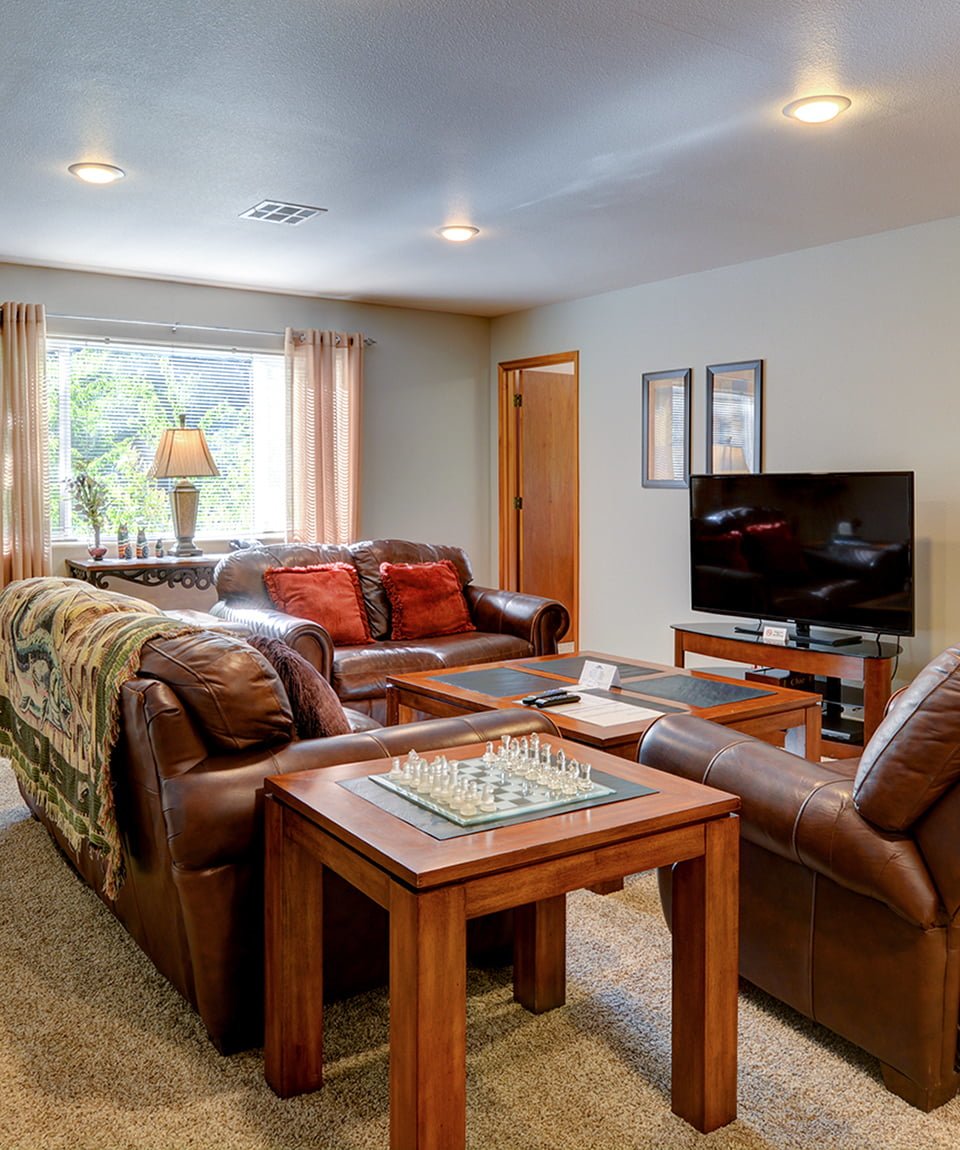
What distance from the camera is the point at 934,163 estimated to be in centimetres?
359

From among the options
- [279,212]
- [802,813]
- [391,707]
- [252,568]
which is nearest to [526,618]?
[391,707]

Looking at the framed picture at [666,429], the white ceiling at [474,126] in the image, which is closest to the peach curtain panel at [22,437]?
the white ceiling at [474,126]

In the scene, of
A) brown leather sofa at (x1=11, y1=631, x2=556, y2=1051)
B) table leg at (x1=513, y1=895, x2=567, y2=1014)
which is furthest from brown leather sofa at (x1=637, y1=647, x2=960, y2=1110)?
brown leather sofa at (x1=11, y1=631, x2=556, y2=1051)

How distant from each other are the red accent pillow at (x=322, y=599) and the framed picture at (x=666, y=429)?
2036 mm

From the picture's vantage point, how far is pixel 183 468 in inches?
211

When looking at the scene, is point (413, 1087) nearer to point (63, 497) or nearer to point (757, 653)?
point (757, 653)

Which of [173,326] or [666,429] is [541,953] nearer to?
[666,429]

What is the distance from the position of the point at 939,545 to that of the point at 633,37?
110 inches

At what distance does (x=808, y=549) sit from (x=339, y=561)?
2332 mm

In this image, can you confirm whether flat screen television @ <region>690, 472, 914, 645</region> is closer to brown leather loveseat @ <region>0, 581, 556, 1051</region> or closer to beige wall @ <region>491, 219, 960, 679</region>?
beige wall @ <region>491, 219, 960, 679</region>

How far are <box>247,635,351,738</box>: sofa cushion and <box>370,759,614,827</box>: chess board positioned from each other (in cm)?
41

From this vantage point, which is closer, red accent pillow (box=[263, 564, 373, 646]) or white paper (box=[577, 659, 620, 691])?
white paper (box=[577, 659, 620, 691])

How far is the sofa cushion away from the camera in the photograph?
229 cm

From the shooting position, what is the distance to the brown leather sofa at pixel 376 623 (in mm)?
4328
